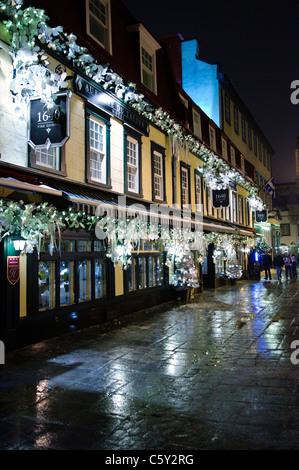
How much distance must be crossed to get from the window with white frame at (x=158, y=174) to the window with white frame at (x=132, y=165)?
58.6 inches

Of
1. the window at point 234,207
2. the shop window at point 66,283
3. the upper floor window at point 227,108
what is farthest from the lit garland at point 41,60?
the window at point 234,207

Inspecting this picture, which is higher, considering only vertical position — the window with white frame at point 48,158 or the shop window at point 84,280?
the window with white frame at point 48,158

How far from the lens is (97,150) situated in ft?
36.2

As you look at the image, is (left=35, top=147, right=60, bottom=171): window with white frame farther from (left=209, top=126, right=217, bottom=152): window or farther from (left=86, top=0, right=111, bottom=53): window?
(left=209, top=126, right=217, bottom=152): window

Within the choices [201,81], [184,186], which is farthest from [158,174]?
[201,81]

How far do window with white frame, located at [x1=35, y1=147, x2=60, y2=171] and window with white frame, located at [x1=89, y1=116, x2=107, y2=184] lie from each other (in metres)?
1.51

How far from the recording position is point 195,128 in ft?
64.8

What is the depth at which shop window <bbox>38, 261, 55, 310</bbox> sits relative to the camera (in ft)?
28.6

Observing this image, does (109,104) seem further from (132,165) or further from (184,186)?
(184,186)

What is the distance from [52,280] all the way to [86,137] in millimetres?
4153

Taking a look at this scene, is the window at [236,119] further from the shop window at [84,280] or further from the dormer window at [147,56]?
the shop window at [84,280]

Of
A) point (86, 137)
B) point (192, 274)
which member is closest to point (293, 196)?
point (192, 274)

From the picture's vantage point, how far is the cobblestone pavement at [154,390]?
4117mm

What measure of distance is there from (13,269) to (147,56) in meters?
10.6
